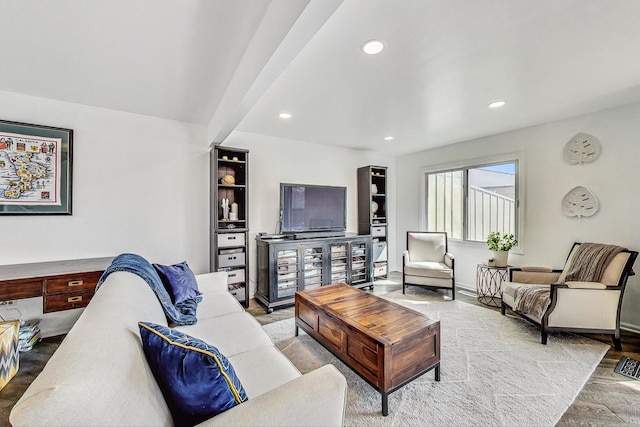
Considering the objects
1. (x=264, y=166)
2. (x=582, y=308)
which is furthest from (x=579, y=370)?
(x=264, y=166)

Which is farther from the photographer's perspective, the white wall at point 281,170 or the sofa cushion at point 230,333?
the white wall at point 281,170

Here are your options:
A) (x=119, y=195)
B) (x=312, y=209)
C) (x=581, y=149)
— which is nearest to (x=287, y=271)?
(x=312, y=209)

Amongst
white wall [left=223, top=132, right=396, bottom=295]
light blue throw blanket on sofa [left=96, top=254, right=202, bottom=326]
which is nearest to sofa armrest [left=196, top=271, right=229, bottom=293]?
light blue throw blanket on sofa [left=96, top=254, right=202, bottom=326]

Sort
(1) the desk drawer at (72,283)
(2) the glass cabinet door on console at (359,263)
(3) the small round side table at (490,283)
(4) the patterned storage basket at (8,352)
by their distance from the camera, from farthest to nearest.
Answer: (2) the glass cabinet door on console at (359,263) < (3) the small round side table at (490,283) < (1) the desk drawer at (72,283) < (4) the patterned storage basket at (8,352)

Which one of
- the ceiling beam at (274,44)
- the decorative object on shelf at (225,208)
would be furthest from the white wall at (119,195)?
the ceiling beam at (274,44)

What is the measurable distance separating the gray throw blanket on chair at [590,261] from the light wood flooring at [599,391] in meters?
0.58

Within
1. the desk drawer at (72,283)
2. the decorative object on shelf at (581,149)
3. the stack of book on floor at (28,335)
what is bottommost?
the stack of book on floor at (28,335)

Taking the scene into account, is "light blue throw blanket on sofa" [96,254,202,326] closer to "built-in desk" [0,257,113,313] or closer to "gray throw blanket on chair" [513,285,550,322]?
"built-in desk" [0,257,113,313]

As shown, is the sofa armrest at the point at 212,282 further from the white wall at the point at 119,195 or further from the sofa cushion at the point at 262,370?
the sofa cushion at the point at 262,370

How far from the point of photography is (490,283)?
3.73m

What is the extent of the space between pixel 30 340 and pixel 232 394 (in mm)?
2778

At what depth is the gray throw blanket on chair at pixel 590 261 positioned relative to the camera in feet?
8.67

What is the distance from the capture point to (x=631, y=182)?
285 cm

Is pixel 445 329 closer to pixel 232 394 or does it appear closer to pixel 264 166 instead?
pixel 232 394
